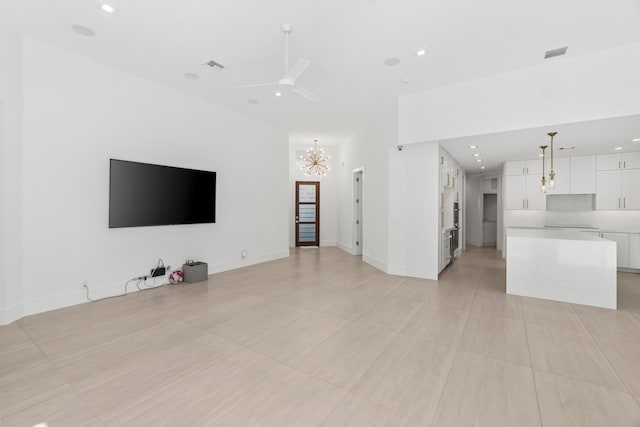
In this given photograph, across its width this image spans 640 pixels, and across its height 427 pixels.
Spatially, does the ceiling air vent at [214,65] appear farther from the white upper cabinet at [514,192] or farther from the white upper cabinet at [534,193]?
the white upper cabinet at [534,193]

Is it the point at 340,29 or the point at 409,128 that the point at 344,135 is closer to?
the point at 409,128

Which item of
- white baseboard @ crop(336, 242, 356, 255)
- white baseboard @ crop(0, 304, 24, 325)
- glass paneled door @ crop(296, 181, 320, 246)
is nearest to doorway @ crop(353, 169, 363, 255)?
white baseboard @ crop(336, 242, 356, 255)

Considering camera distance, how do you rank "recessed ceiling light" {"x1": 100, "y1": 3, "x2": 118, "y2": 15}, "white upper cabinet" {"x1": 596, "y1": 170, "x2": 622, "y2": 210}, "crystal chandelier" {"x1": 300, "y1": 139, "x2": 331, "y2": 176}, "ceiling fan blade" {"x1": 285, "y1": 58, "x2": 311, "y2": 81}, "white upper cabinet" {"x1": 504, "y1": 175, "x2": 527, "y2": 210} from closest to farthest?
"recessed ceiling light" {"x1": 100, "y1": 3, "x2": 118, "y2": 15}
"ceiling fan blade" {"x1": 285, "y1": 58, "x2": 311, "y2": 81}
"white upper cabinet" {"x1": 596, "y1": 170, "x2": 622, "y2": 210}
"white upper cabinet" {"x1": 504, "y1": 175, "x2": 527, "y2": 210}
"crystal chandelier" {"x1": 300, "y1": 139, "x2": 331, "y2": 176}

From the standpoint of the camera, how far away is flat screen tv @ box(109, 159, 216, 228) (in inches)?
157

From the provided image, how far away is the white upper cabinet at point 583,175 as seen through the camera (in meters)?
6.36

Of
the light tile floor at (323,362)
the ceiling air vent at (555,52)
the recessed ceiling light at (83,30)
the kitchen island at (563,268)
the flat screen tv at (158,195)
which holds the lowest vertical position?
the light tile floor at (323,362)

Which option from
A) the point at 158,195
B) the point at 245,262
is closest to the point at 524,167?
the point at 245,262

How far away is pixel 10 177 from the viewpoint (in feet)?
10.7

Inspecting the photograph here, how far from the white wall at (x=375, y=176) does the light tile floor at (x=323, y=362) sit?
83.5 inches

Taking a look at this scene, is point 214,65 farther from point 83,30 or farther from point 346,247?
point 346,247

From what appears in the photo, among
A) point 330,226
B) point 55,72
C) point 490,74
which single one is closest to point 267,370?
point 55,72

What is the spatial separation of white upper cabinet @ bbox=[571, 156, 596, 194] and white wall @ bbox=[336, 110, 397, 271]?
Answer: 15.0 ft

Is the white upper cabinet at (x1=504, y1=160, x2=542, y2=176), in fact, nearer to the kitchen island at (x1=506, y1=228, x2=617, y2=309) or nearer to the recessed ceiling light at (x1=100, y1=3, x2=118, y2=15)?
the kitchen island at (x1=506, y1=228, x2=617, y2=309)

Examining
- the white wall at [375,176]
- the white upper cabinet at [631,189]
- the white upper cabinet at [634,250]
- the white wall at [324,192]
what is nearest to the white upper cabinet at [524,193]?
the white upper cabinet at [631,189]
